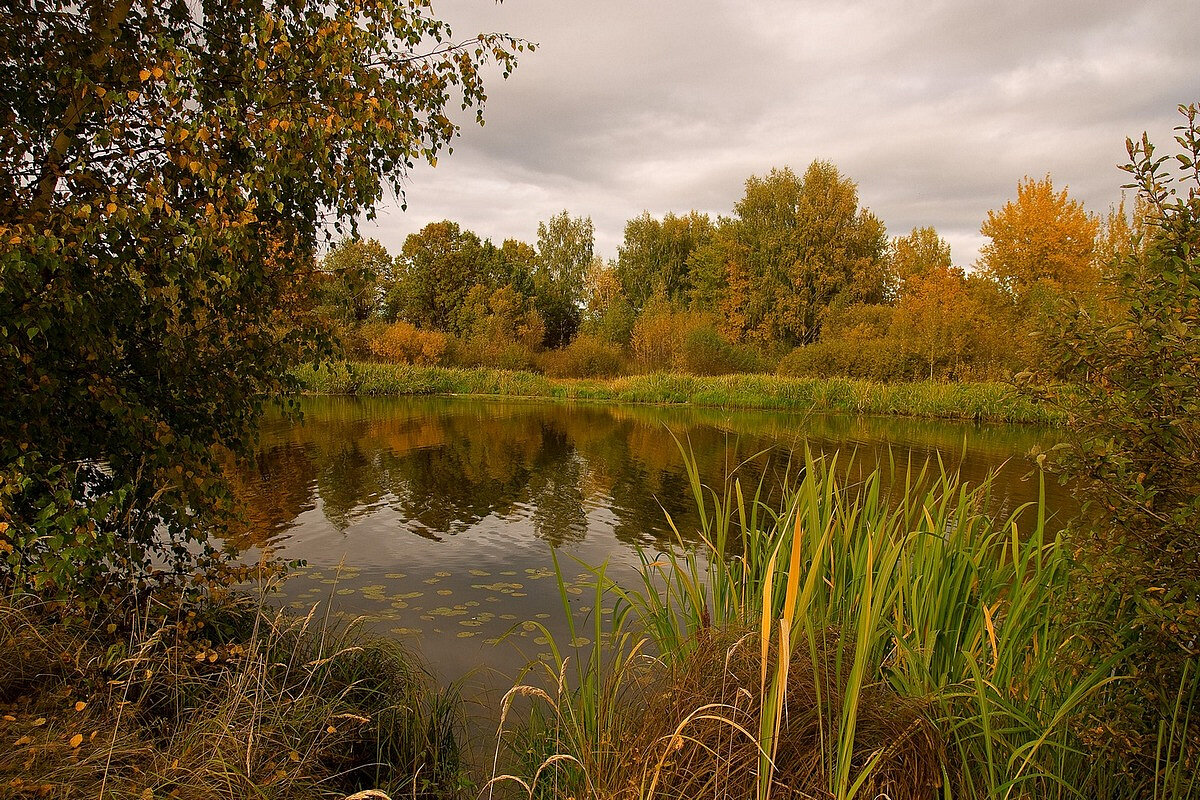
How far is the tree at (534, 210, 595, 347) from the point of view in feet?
177

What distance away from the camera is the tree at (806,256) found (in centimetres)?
4153

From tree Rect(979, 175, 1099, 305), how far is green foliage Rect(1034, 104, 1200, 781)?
106 ft

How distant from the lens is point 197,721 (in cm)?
298

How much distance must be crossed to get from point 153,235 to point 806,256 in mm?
42405

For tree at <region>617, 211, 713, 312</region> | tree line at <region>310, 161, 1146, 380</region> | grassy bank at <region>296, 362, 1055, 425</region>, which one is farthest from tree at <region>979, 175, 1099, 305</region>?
tree at <region>617, 211, 713, 312</region>

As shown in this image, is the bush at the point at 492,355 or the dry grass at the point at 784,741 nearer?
the dry grass at the point at 784,741

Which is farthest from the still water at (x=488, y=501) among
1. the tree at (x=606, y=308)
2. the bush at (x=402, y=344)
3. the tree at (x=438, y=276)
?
the tree at (x=438, y=276)

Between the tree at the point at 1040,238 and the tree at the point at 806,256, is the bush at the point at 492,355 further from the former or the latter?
the tree at the point at 1040,238

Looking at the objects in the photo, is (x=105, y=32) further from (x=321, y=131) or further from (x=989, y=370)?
(x=989, y=370)

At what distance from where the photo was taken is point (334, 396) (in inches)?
1277

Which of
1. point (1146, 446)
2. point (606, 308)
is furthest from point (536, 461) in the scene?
point (606, 308)

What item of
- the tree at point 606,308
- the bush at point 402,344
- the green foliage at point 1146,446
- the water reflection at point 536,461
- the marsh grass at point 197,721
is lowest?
the water reflection at point 536,461

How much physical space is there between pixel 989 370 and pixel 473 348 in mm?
28452

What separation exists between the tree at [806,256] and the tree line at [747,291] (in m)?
0.09
